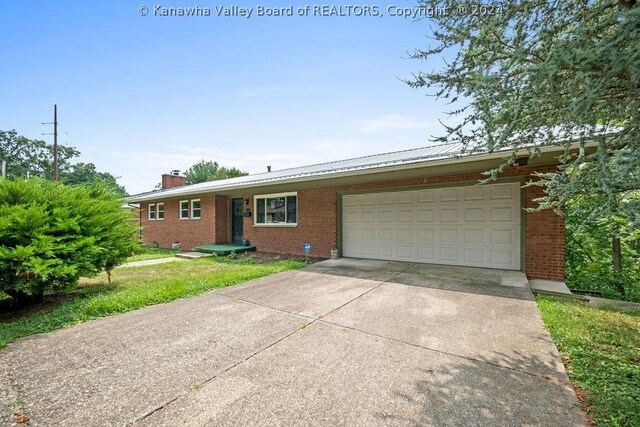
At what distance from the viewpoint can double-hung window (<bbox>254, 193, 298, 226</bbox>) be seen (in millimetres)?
10602

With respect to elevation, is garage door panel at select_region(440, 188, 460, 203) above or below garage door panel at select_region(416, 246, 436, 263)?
above

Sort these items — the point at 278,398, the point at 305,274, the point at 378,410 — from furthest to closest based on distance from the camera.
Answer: the point at 305,274 < the point at 278,398 < the point at 378,410

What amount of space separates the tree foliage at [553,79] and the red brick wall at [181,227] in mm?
11476

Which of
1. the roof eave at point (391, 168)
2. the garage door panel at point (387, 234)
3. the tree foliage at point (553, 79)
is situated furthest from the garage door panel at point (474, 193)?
the tree foliage at point (553, 79)

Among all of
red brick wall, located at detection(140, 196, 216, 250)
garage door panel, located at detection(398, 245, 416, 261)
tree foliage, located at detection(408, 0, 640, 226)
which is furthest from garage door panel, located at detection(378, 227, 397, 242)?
red brick wall, located at detection(140, 196, 216, 250)

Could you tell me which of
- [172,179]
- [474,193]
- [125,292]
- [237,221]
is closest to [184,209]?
[237,221]

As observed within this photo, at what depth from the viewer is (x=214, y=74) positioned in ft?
25.6

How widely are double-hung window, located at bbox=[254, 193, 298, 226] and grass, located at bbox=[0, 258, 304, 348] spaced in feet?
9.52

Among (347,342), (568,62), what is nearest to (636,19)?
(568,62)

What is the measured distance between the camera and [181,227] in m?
14.2

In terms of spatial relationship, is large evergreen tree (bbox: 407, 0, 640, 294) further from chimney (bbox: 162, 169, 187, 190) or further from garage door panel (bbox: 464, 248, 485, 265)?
chimney (bbox: 162, 169, 187, 190)

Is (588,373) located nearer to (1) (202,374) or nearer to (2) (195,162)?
(1) (202,374)

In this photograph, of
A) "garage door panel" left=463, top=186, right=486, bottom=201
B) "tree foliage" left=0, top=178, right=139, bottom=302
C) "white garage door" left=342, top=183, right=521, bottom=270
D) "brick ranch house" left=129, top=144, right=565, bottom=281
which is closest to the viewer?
"tree foliage" left=0, top=178, right=139, bottom=302

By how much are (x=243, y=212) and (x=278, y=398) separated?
35.2 ft
